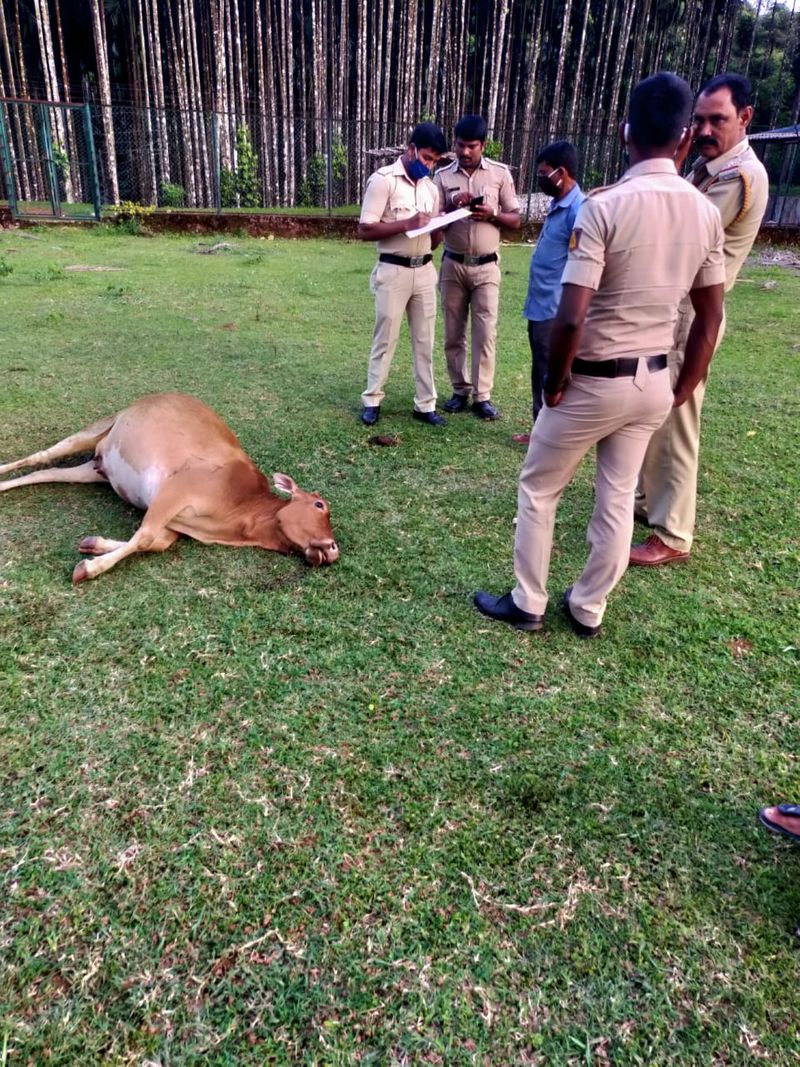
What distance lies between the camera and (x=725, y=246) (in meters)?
3.83

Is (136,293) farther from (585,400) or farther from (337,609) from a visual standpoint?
(585,400)

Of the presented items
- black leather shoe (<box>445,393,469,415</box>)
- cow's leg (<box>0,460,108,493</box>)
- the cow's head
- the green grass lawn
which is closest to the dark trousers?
the green grass lawn

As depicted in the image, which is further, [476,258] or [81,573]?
[476,258]

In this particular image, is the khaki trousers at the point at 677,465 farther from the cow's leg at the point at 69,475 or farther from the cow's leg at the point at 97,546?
the cow's leg at the point at 69,475

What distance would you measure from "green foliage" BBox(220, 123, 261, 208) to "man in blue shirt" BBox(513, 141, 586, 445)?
19.8 m

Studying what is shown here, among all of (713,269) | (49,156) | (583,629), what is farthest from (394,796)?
(49,156)

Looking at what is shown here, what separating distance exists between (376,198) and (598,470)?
11.1 ft

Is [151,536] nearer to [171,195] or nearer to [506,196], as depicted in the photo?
[506,196]

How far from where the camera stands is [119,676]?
3.02 meters

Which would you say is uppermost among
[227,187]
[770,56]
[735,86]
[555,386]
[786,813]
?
[770,56]

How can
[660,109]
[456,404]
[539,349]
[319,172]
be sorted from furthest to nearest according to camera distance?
[319,172] < [456,404] < [539,349] < [660,109]

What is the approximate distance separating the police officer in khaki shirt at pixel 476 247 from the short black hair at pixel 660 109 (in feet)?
10.2

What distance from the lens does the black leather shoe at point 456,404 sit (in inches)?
257

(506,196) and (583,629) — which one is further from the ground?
(506,196)
